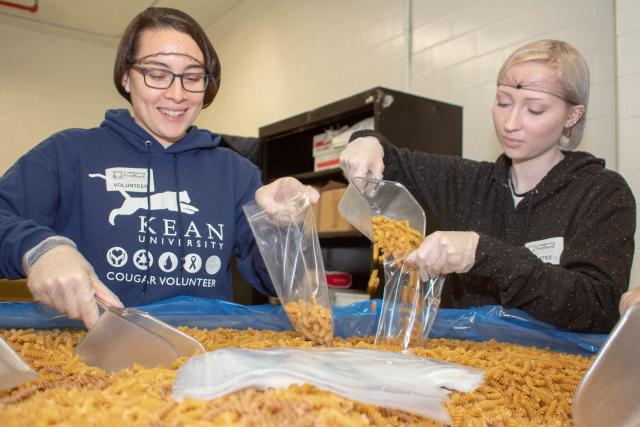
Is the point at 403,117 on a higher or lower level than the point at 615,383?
higher

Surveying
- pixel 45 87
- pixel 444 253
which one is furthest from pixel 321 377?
pixel 45 87

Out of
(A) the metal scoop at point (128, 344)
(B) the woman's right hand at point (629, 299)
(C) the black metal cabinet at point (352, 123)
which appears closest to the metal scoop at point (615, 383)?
(B) the woman's right hand at point (629, 299)

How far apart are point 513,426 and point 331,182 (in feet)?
8.59

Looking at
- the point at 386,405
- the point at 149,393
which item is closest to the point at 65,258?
the point at 149,393

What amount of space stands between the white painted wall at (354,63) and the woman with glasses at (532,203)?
0.58 m

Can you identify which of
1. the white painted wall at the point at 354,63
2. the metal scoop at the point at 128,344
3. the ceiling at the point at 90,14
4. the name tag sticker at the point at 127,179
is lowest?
the metal scoop at the point at 128,344

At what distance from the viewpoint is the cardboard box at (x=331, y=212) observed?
3.19m

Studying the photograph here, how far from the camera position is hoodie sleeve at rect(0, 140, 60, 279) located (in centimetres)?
106

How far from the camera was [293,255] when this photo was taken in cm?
122

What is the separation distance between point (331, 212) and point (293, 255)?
6.79 ft

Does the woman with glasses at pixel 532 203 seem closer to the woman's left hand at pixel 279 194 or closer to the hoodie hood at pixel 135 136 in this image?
the woman's left hand at pixel 279 194

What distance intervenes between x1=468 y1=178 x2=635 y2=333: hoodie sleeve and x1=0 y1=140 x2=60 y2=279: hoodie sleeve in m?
0.95

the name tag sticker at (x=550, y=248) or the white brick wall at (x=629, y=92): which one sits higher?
the white brick wall at (x=629, y=92)

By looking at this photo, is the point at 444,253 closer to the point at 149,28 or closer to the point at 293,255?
the point at 293,255
